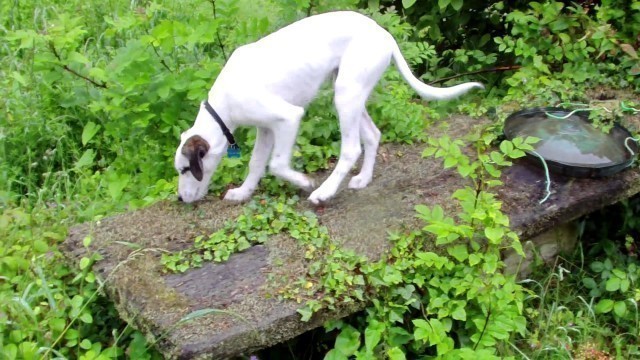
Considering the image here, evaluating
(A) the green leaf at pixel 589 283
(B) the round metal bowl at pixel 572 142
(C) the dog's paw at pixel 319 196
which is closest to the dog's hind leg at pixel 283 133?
(C) the dog's paw at pixel 319 196

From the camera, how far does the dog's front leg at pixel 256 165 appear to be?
353 cm

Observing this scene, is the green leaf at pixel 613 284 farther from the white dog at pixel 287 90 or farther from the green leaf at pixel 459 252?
the white dog at pixel 287 90

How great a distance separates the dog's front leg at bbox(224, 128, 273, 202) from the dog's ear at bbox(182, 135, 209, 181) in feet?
1.15

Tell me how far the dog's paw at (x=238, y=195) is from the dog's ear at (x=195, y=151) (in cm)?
34

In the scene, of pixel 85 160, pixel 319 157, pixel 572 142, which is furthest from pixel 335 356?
pixel 85 160

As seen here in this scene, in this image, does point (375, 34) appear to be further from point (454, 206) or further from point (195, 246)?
point (195, 246)

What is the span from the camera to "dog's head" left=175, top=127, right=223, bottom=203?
3.21 meters

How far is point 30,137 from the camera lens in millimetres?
4586

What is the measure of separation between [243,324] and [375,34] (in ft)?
5.00

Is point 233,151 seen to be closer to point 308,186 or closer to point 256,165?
point 256,165

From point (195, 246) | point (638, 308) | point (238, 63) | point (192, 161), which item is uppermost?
point (238, 63)

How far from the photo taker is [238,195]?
3547mm

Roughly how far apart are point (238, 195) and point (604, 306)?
188cm

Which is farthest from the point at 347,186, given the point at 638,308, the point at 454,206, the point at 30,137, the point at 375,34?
the point at 30,137
